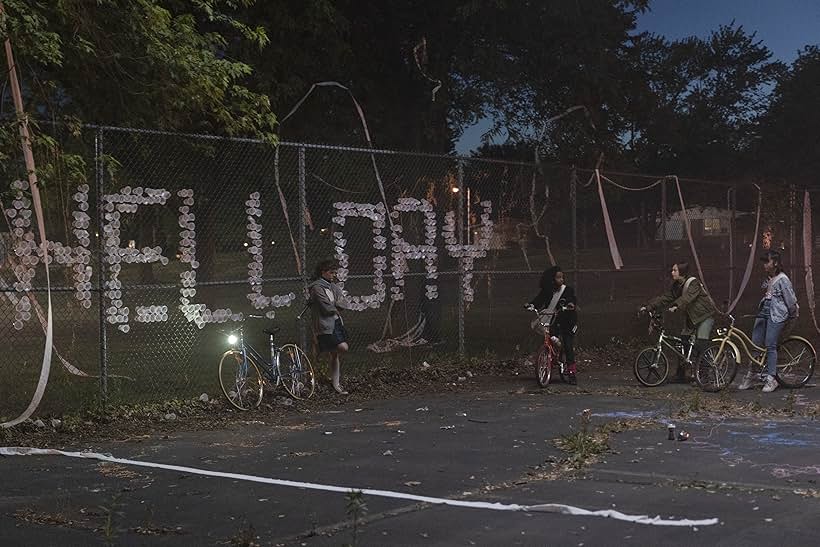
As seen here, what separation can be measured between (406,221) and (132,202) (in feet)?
17.6

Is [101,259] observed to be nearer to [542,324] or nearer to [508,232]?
[542,324]

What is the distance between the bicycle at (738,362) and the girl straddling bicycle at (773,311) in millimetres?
197

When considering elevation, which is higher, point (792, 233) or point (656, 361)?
point (792, 233)

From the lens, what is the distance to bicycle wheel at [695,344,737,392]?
1342cm

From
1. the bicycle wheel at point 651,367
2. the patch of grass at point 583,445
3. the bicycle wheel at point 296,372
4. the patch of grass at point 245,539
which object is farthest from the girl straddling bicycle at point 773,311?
the patch of grass at point 245,539

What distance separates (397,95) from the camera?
19141 millimetres

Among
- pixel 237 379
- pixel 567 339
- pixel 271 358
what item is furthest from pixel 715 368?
pixel 237 379

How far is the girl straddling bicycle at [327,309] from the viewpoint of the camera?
1238 cm

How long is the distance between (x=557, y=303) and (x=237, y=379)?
5105 millimetres

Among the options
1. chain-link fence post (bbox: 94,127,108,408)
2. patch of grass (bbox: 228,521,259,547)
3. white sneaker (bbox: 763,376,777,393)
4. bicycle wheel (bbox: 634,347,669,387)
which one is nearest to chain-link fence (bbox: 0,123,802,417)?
chain-link fence post (bbox: 94,127,108,408)

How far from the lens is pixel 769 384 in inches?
524

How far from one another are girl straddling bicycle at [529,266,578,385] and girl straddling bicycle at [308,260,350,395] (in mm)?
3349

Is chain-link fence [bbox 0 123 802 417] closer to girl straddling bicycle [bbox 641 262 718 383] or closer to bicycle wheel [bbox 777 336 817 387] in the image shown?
girl straddling bicycle [bbox 641 262 718 383]

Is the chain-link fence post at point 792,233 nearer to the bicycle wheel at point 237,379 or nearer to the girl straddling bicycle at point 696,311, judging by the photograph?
the girl straddling bicycle at point 696,311
